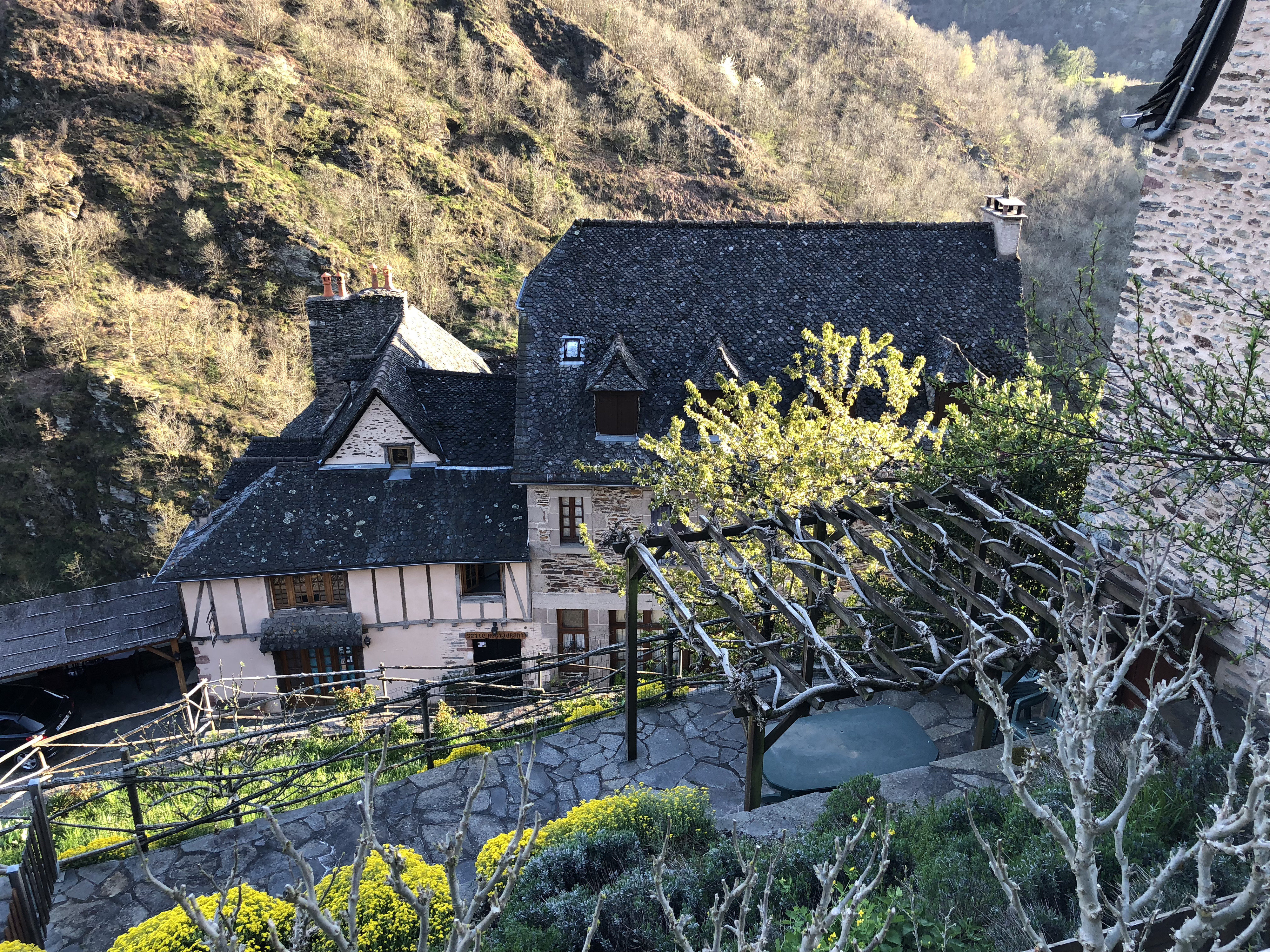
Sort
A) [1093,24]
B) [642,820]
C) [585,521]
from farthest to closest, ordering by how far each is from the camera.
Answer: [1093,24]
[585,521]
[642,820]

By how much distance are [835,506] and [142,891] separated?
25.6ft

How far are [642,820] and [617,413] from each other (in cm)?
955

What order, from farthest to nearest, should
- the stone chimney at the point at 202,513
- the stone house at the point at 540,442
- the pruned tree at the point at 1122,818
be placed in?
the stone chimney at the point at 202,513 < the stone house at the point at 540,442 < the pruned tree at the point at 1122,818

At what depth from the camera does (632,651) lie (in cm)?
924

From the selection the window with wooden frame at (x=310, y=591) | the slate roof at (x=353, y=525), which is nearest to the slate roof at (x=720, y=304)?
the slate roof at (x=353, y=525)

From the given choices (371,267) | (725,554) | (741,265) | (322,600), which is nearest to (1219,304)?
(725,554)

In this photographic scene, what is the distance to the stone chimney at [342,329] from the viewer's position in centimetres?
1978

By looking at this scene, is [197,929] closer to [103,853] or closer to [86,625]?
[103,853]

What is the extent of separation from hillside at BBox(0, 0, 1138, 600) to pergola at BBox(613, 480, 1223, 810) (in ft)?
71.0

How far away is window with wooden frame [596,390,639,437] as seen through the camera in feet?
53.5

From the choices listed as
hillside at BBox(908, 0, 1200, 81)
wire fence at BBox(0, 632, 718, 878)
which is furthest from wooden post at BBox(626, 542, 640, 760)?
hillside at BBox(908, 0, 1200, 81)

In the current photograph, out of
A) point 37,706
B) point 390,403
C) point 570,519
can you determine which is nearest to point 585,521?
point 570,519

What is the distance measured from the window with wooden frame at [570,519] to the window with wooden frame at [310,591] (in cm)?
426

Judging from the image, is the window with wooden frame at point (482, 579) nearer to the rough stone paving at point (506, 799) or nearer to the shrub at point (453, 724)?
the shrub at point (453, 724)
